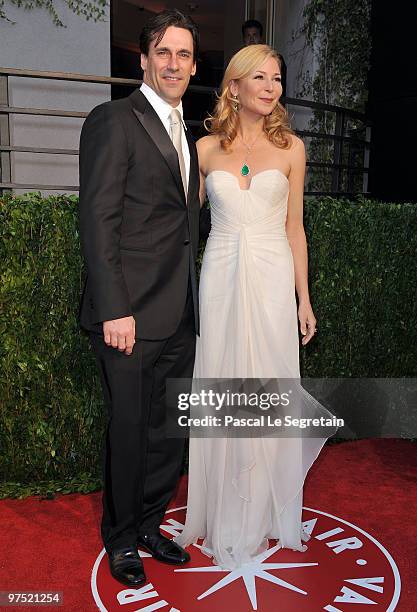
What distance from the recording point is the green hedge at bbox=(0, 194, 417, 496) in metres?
3.46

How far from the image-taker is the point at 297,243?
295 centimetres

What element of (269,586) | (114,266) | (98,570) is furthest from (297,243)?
(98,570)

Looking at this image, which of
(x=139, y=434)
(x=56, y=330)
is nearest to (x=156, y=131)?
(x=139, y=434)

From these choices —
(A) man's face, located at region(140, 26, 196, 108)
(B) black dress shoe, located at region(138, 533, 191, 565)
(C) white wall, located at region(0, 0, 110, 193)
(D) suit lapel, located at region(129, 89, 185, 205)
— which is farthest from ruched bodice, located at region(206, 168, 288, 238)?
(C) white wall, located at region(0, 0, 110, 193)

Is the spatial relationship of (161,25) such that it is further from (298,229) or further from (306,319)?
(306,319)

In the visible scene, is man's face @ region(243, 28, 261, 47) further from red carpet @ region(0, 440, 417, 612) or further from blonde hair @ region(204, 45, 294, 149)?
red carpet @ region(0, 440, 417, 612)

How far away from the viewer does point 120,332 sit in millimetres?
2449

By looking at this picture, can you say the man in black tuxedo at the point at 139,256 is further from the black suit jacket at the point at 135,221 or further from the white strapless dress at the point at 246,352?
the white strapless dress at the point at 246,352

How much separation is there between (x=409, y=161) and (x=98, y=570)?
211 inches

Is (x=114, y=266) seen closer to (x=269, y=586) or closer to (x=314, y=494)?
(x=269, y=586)

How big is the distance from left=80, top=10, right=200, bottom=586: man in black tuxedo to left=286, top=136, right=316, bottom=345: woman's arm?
0.46 m

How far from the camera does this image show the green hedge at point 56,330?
3.46 m

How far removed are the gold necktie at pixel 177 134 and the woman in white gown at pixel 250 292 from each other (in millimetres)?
144

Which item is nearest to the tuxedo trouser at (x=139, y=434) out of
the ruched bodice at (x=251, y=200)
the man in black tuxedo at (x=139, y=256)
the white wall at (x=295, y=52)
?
the man in black tuxedo at (x=139, y=256)
